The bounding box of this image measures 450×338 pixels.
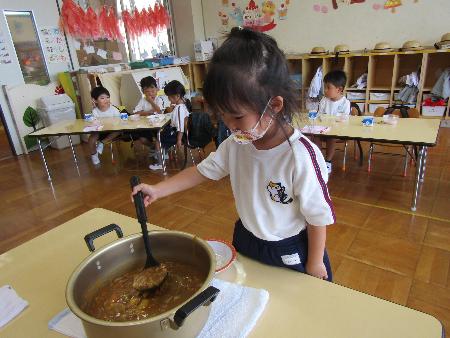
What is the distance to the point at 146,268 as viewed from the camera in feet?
2.54

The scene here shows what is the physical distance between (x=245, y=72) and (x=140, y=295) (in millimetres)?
519

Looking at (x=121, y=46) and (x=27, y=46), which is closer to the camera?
(x=27, y=46)

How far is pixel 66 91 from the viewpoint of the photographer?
504 cm

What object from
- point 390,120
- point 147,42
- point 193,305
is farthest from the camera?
point 147,42

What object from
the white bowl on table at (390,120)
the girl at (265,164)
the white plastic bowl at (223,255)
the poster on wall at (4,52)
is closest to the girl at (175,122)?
the white bowl on table at (390,120)

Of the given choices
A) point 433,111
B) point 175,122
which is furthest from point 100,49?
point 433,111

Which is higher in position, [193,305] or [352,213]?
[193,305]

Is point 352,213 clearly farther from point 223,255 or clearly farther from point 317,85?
point 317,85

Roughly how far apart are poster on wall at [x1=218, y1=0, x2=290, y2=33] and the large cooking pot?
5191 millimetres

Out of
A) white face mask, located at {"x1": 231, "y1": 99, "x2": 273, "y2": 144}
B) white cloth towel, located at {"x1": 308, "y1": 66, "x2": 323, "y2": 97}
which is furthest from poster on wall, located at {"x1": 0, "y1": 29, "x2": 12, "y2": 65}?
white face mask, located at {"x1": 231, "y1": 99, "x2": 273, "y2": 144}

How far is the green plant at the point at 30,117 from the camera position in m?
4.71

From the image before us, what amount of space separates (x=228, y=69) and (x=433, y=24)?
16.4 feet

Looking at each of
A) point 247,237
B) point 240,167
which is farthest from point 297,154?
point 247,237

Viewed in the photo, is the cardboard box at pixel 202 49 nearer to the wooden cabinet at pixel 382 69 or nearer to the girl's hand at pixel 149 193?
the wooden cabinet at pixel 382 69
